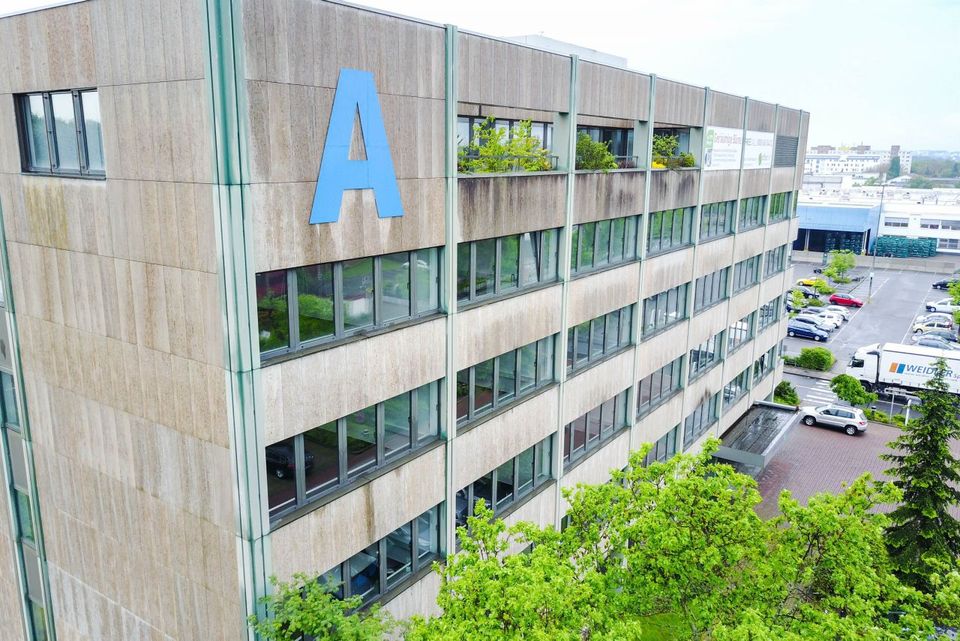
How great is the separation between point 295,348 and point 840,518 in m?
12.8

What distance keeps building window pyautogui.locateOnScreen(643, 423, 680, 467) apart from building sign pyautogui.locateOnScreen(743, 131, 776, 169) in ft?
44.9

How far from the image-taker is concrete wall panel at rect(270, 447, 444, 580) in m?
14.6

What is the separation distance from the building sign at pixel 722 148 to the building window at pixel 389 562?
20623 mm

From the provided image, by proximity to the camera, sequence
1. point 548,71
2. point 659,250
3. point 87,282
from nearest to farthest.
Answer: point 87,282, point 548,71, point 659,250

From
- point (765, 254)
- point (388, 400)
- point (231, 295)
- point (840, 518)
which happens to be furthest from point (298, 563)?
point (765, 254)

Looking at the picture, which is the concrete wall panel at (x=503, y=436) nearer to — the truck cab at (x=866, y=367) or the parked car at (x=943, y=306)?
the truck cab at (x=866, y=367)

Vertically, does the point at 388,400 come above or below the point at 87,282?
below

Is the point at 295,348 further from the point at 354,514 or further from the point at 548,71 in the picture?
the point at 548,71

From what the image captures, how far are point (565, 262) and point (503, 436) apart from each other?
582cm

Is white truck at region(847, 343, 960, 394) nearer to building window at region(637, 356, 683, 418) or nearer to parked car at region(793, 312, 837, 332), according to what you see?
parked car at region(793, 312, 837, 332)

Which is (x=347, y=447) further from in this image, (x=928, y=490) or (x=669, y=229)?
(x=928, y=490)

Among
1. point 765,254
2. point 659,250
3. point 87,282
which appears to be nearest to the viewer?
point 87,282

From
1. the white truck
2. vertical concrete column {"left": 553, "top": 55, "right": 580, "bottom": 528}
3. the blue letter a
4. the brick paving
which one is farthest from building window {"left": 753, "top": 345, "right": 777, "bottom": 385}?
the blue letter a

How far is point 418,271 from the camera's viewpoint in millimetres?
17203
